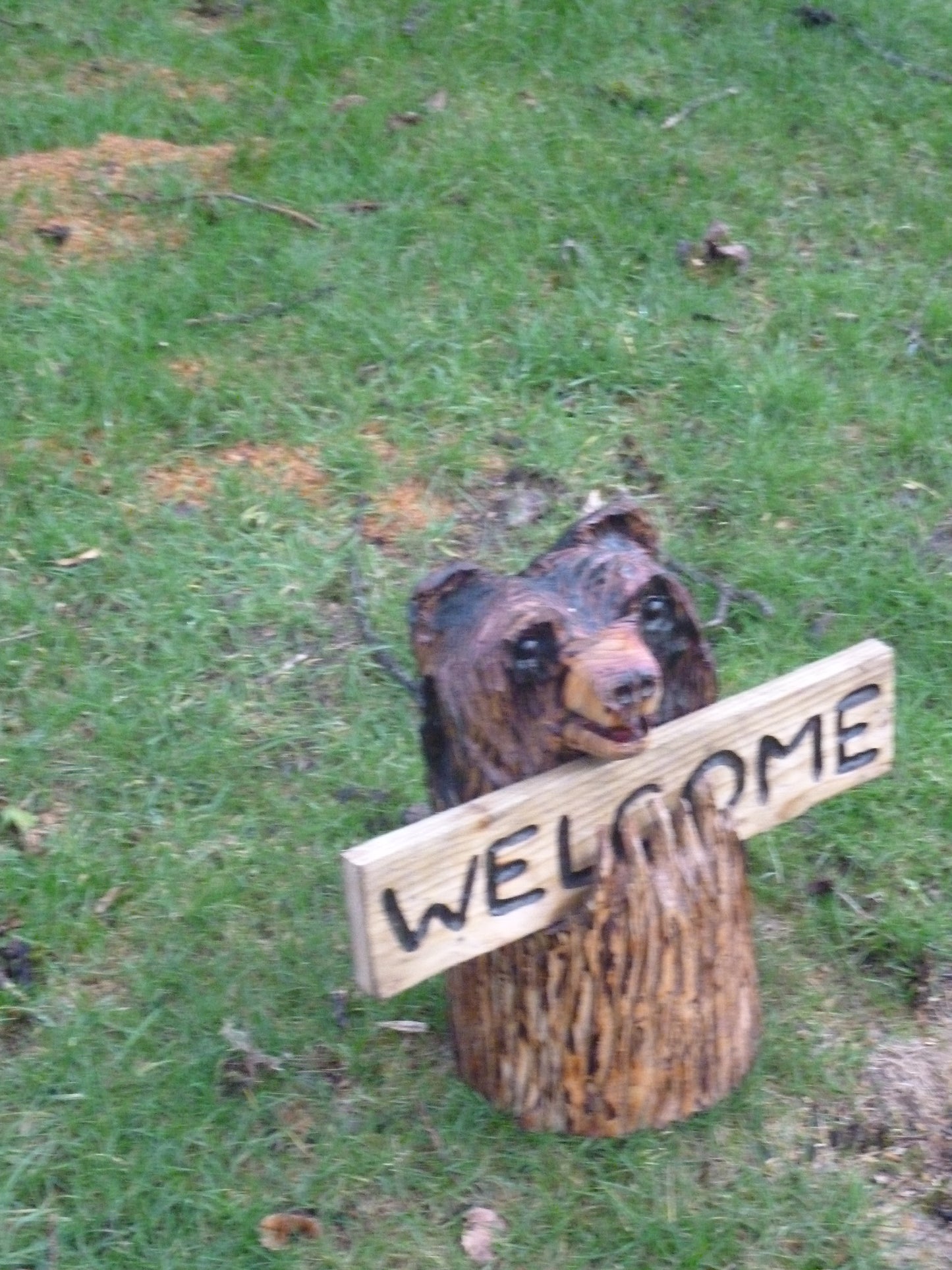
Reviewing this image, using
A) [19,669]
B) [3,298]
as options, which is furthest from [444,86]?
[19,669]

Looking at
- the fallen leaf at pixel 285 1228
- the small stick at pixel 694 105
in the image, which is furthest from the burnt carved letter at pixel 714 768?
the small stick at pixel 694 105

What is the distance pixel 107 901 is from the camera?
325cm

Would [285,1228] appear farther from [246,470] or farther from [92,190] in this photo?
[92,190]

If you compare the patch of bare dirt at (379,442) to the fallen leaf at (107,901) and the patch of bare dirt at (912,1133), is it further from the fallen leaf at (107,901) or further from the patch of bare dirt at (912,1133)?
the patch of bare dirt at (912,1133)

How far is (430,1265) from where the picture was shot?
2.59 metres

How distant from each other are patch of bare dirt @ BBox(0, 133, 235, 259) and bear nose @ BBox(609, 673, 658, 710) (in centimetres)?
321

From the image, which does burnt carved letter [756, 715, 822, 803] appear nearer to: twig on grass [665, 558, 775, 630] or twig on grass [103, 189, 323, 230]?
twig on grass [665, 558, 775, 630]

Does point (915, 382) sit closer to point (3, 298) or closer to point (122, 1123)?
point (3, 298)

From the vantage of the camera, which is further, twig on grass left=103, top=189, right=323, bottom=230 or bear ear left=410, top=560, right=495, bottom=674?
twig on grass left=103, top=189, right=323, bottom=230

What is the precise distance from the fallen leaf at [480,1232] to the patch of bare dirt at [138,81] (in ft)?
14.2

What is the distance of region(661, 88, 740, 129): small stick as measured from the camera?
5605 millimetres

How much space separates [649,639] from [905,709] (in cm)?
138

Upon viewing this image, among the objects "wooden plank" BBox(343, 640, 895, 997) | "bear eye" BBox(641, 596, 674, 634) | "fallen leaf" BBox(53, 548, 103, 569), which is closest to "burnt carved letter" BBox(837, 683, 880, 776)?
"wooden plank" BBox(343, 640, 895, 997)

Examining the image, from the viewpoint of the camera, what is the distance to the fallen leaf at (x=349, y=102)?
5.60 m
